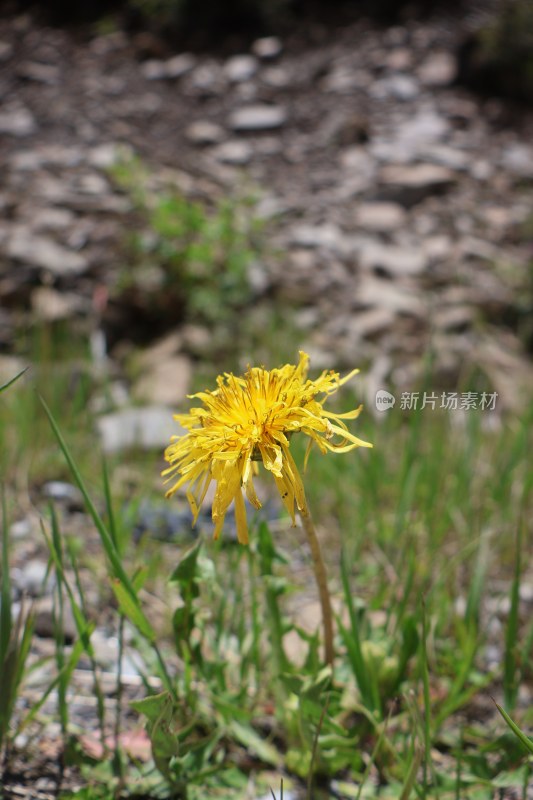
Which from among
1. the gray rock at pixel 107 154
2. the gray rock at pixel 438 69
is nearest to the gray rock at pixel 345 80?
the gray rock at pixel 438 69

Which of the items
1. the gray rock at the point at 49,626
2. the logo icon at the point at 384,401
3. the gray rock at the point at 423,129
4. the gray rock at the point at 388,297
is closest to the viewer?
the gray rock at the point at 49,626

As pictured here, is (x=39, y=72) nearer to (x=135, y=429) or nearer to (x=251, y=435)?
(x=135, y=429)

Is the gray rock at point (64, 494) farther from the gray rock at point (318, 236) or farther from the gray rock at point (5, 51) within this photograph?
the gray rock at point (5, 51)

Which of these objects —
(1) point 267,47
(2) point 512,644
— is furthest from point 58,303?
(1) point 267,47

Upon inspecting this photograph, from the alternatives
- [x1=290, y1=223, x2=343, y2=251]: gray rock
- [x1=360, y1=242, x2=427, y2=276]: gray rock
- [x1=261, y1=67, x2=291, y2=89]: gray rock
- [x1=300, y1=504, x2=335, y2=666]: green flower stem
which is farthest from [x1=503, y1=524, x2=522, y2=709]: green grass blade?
[x1=261, y1=67, x2=291, y2=89]: gray rock

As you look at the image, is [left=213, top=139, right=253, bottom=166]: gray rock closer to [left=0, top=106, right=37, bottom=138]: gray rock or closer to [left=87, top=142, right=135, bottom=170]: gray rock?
[left=87, top=142, right=135, bottom=170]: gray rock

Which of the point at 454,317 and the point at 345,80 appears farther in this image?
the point at 345,80
